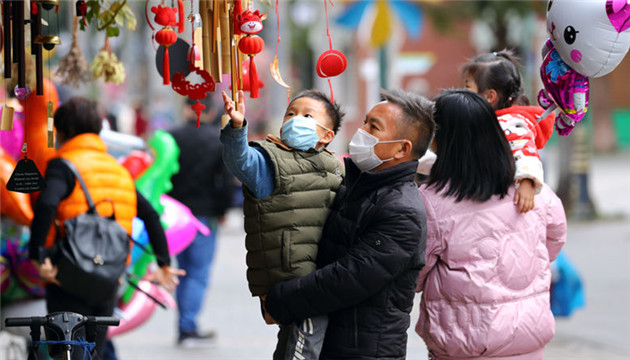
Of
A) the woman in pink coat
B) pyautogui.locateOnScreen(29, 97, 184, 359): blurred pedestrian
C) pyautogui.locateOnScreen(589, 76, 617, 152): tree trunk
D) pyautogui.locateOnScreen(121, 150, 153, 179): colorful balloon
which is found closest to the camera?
the woman in pink coat

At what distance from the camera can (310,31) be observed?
32531 millimetres

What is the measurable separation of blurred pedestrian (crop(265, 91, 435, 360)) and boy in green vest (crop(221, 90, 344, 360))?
0.05 metres

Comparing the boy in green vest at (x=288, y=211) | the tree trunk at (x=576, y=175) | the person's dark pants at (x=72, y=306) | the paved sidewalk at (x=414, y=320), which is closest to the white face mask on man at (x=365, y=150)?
the boy in green vest at (x=288, y=211)

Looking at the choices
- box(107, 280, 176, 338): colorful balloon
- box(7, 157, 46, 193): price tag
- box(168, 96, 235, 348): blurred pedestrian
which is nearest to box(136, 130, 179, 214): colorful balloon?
box(107, 280, 176, 338): colorful balloon

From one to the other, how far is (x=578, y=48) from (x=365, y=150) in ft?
3.38

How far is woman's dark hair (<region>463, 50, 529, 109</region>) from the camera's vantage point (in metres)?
4.07

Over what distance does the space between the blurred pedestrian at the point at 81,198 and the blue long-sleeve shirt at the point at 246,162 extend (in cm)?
163

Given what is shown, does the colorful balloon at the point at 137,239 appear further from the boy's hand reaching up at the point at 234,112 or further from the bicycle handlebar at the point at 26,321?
the boy's hand reaching up at the point at 234,112

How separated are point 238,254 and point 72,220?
27.5 feet

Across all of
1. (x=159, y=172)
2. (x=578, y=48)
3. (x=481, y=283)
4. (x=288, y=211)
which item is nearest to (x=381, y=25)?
(x=159, y=172)

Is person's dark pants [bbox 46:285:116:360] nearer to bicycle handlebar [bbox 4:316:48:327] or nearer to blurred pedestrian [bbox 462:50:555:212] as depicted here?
bicycle handlebar [bbox 4:316:48:327]

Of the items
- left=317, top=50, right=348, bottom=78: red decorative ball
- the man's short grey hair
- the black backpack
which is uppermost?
left=317, top=50, right=348, bottom=78: red decorative ball

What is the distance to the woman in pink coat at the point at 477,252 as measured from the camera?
11.8 ft

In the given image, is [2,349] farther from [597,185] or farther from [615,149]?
[615,149]
